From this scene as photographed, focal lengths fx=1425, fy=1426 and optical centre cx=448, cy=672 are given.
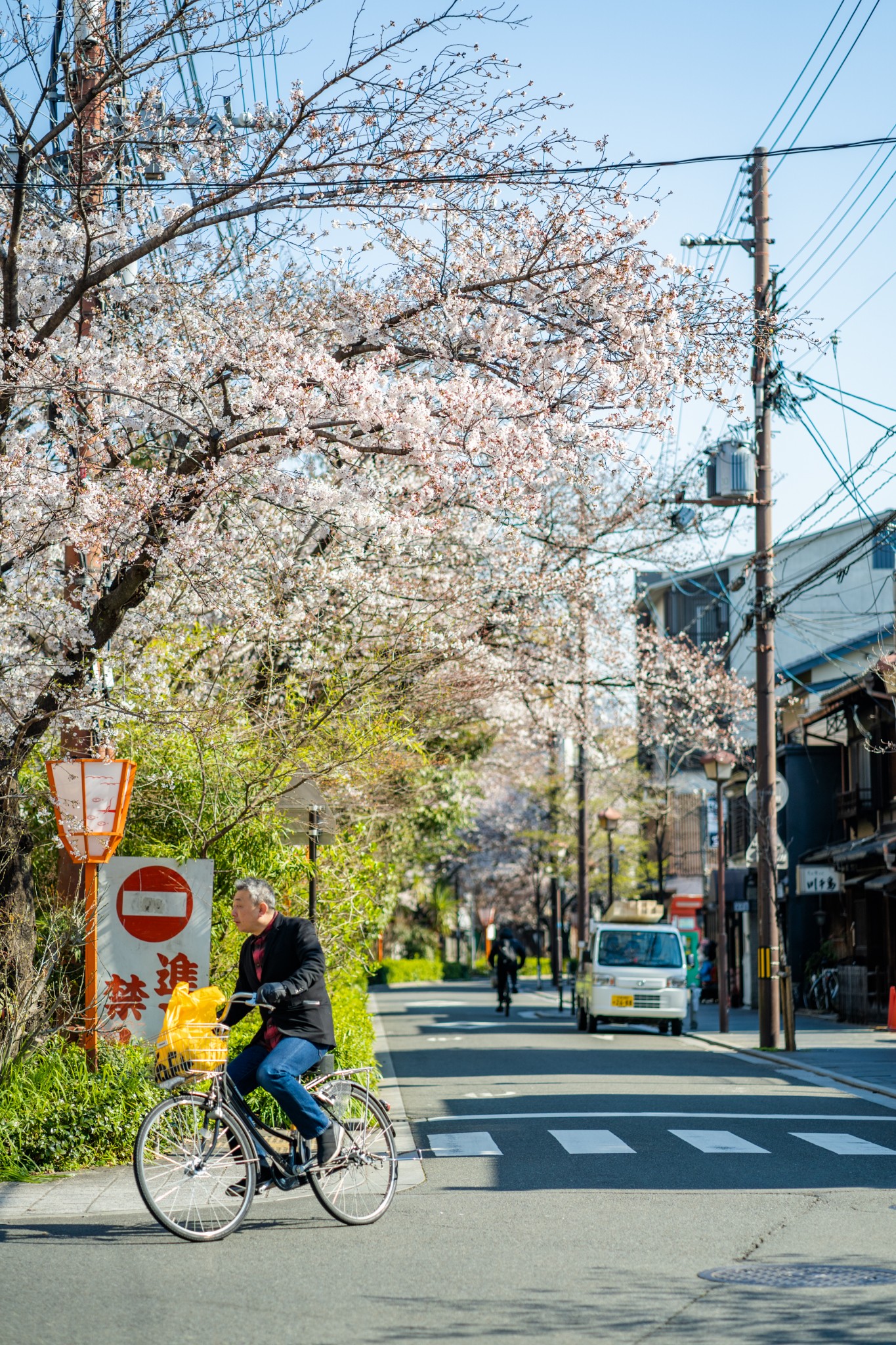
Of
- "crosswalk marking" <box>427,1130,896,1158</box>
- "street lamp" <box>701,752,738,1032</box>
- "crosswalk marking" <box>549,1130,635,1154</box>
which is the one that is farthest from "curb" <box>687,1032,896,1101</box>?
"crosswalk marking" <box>549,1130,635,1154</box>

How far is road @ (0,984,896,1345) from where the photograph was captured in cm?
579

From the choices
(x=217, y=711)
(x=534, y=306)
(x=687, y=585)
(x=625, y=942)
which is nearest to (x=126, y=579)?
(x=217, y=711)

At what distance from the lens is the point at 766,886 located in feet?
69.6

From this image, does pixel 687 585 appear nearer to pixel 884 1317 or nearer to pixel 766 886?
pixel 766 886

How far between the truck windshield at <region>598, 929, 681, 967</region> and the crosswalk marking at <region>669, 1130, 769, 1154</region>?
14256 millimetres

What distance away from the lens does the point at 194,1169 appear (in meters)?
7.59

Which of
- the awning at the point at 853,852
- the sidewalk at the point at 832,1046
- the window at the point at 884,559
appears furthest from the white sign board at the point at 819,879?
the window at the point at 884,559

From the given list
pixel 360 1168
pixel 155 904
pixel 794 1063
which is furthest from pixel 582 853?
pixel 360 1168

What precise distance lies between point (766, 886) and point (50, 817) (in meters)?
12.4

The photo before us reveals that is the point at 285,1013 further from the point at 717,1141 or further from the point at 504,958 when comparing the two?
the point at 504,958

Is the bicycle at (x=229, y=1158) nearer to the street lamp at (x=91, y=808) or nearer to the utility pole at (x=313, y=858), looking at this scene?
the street lamp at (x=91, y=808)

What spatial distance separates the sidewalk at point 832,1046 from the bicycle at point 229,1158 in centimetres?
904

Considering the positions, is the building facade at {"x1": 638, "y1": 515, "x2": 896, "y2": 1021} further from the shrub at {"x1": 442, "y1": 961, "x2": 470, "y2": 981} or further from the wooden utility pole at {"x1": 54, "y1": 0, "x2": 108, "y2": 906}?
the shrub at {"x1": 442, "y1": 961, "x2": 470, "y2": 981}

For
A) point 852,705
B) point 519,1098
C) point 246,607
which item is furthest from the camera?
point 852,705
